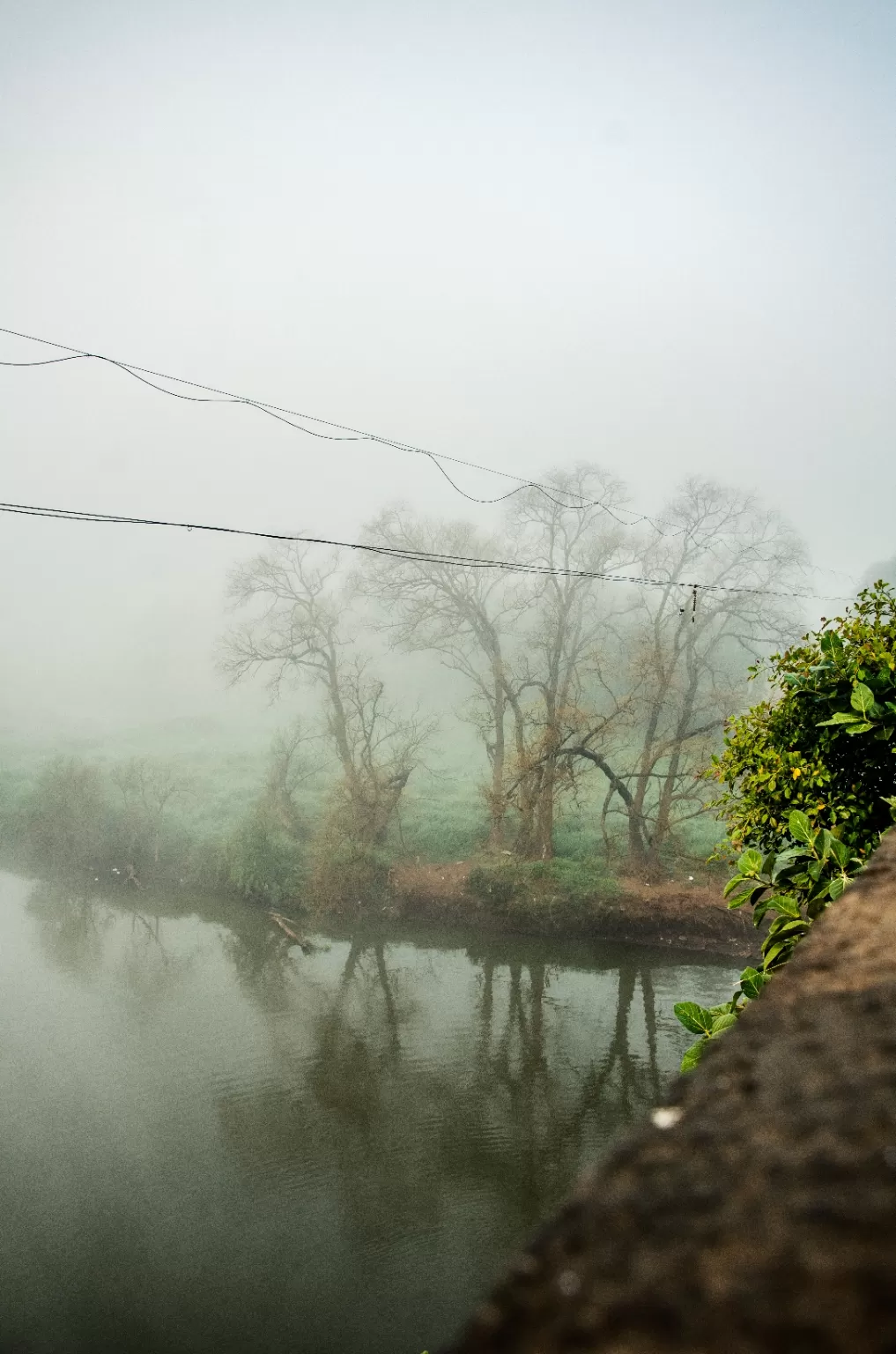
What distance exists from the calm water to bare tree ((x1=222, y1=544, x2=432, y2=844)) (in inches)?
175

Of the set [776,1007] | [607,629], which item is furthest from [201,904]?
[776,1007]

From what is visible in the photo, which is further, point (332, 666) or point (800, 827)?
point (332, 666)

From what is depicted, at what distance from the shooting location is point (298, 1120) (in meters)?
10.6

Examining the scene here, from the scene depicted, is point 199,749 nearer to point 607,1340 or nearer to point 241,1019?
point 241,1019

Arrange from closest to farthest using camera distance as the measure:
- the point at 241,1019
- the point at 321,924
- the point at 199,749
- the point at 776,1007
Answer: the point at 776,1007, the point at 241,1019, the point at 321,924, the point at 199,749

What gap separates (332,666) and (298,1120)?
1395 centimetres

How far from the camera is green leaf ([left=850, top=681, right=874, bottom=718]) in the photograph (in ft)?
9.07

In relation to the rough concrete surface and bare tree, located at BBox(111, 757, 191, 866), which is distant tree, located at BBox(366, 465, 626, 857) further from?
the rough concrete surface

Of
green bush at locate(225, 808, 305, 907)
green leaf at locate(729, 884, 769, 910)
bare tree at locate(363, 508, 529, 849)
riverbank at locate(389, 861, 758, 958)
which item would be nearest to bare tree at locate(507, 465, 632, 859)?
bare tree at locate(363, 508, 529, 849)

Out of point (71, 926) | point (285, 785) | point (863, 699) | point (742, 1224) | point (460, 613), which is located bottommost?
point (71, 926)

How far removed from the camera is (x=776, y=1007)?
1.61ft

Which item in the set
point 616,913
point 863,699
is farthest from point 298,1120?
point 863,699

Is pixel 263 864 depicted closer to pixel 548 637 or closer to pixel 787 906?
pixel 548 637

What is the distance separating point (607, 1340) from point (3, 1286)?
11.7 meters
